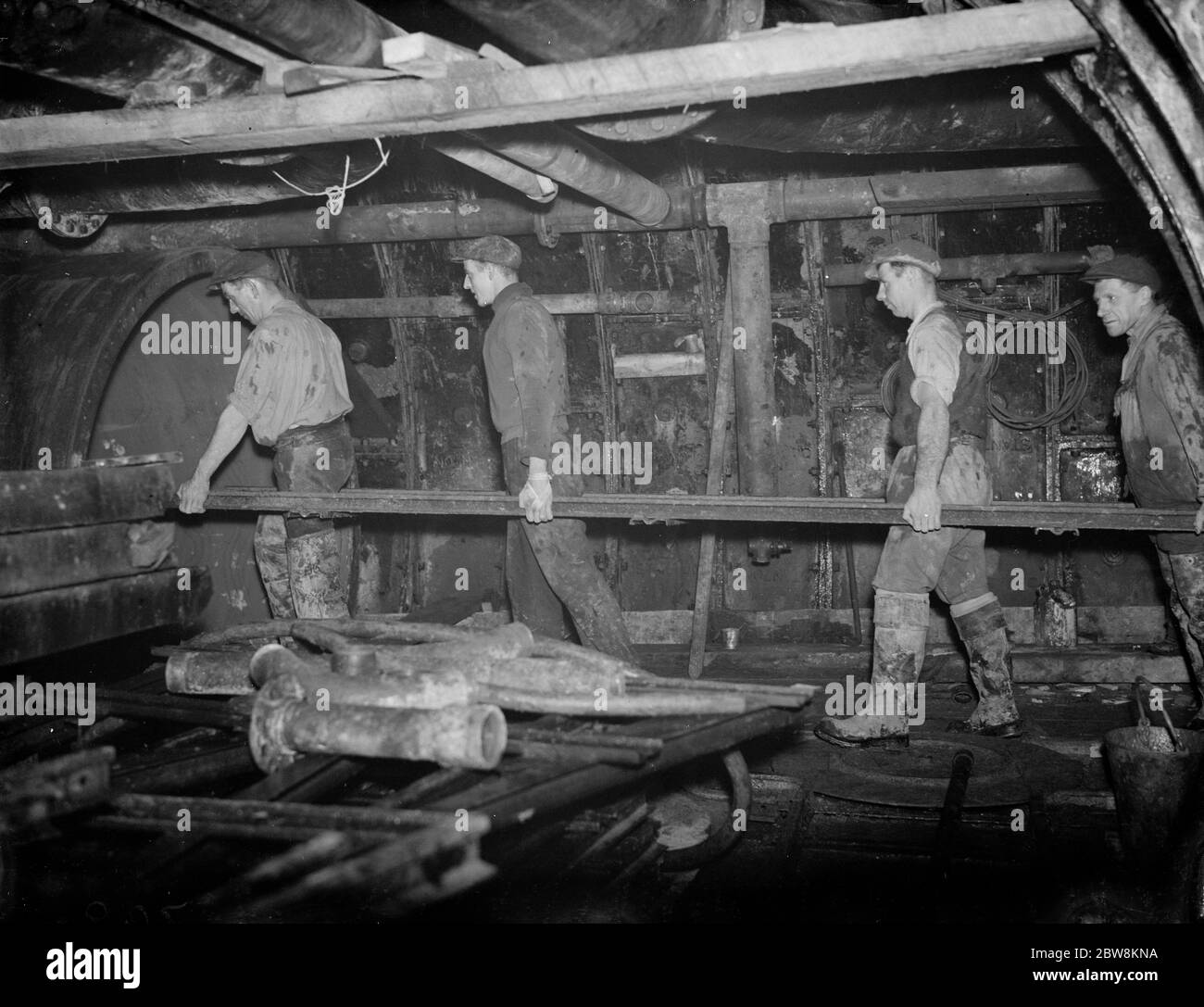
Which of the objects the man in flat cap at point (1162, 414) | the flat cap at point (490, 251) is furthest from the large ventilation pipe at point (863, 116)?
Answer: the flat cap at point (490, 251)

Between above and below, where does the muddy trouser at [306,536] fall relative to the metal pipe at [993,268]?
below

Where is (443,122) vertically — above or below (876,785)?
above

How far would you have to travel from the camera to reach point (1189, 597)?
171 inches

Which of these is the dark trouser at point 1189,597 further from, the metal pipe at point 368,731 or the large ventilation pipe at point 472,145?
the metal pipe at point 368,731

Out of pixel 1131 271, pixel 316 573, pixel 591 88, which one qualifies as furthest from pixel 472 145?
pixel 1131 271

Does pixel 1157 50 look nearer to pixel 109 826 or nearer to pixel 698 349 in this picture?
pixel 109 826

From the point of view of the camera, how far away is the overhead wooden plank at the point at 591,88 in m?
2.35

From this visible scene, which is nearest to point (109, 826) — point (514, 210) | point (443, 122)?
point (443, 122)

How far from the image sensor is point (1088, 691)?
5.31 metres

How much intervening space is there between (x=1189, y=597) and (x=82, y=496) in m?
4.87

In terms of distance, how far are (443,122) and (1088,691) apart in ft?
15.5

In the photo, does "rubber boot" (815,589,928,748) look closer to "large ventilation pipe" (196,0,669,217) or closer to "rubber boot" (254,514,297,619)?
"large ventilation pipe" (196,0,669,217)

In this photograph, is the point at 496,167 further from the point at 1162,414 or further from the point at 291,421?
the point at 1162,414

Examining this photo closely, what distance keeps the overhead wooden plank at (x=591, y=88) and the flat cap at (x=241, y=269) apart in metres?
1.84
